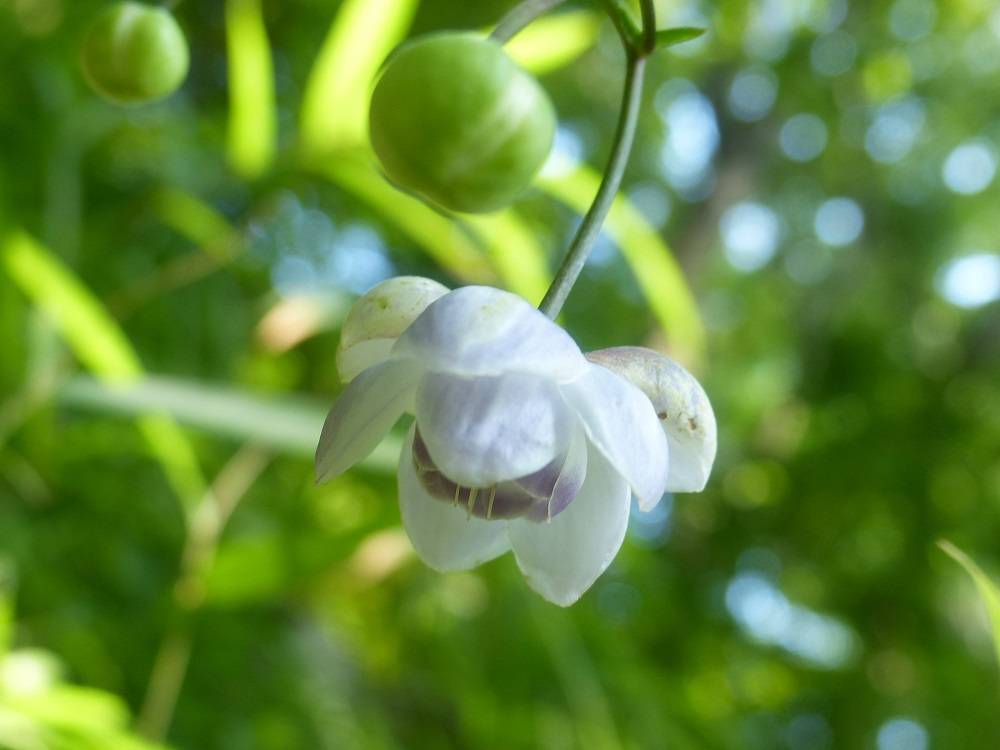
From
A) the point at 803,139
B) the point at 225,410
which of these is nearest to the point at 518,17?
the point at 225,410

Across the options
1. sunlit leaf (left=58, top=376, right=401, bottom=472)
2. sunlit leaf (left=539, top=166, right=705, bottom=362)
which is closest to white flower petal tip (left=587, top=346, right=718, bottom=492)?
sunlit leaf (left=58, top=376, right=401, bottom=472)

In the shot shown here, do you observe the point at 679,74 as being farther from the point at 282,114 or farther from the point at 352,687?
the point at 352,687

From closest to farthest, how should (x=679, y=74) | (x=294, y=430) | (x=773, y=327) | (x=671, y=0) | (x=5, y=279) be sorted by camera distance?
(x=294, y=430)
(x=5, y=279)
(x=671, y=0)
(x=679, y=74)
(x=773, y=327)

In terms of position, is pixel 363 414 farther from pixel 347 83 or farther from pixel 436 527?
pixel 347 83

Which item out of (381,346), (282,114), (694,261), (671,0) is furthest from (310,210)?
(381,346)

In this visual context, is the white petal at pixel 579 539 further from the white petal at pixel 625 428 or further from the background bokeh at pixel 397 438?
the background bokeh at pixel 397 438

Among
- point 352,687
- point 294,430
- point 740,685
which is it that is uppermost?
point 294,430

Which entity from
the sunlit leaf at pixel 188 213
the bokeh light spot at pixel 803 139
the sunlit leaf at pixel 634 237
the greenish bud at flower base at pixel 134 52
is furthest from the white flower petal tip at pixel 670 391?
the bokeh light spot at pixel 803 139
